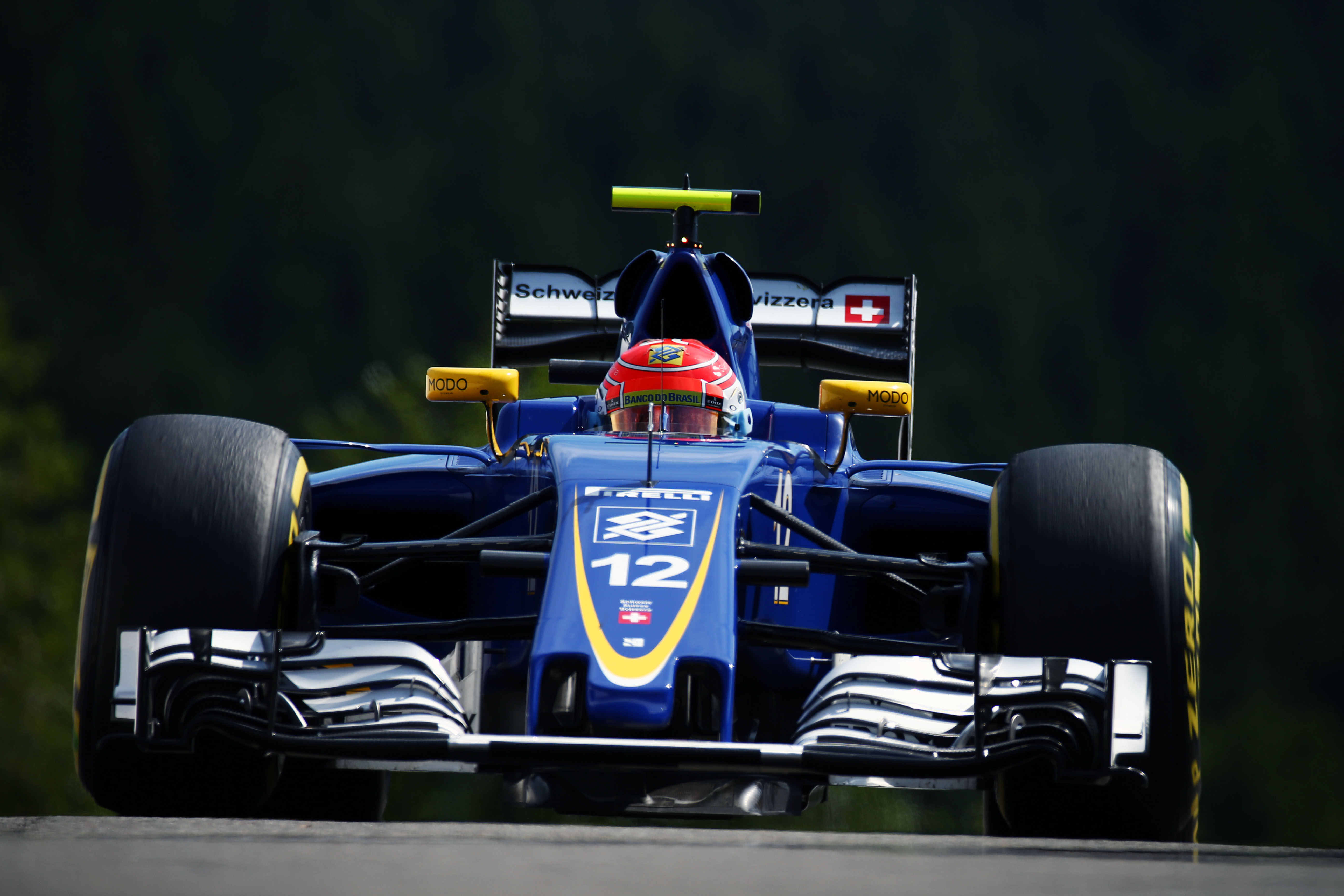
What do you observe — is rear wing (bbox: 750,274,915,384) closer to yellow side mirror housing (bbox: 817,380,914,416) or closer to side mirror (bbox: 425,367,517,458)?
yellow side mirror housing (bbox: 817,380,914,416)

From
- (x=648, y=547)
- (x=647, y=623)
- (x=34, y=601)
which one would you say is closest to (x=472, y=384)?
(x=648, y=547)

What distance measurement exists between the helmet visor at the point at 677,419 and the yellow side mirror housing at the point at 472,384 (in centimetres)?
66

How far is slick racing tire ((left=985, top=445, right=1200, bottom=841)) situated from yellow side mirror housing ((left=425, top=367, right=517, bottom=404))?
1470 mm

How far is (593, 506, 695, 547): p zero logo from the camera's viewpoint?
373 centimetres

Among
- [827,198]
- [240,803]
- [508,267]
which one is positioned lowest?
[240,803]

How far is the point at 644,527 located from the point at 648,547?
0.32ft

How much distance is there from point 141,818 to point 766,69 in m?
70.7

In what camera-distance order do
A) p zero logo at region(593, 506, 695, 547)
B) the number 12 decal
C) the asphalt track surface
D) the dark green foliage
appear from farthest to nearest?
the dark green foliage < p zero logo at region(593, 506, 695, 547) < the number 12 decal < the asphalt track surface

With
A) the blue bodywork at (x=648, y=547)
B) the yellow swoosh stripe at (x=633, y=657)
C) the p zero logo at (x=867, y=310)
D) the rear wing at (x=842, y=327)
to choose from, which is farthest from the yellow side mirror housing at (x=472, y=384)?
the p zero logo at (x=867, y=310)

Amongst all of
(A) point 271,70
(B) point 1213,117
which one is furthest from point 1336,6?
(A) point 271,70

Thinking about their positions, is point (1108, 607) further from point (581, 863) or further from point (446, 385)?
point (446, 385)

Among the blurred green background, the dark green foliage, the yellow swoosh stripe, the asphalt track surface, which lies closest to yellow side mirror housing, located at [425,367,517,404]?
the yellow swoosh stripe

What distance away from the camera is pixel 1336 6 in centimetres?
7388

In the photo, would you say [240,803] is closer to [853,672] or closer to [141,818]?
[141,818]
